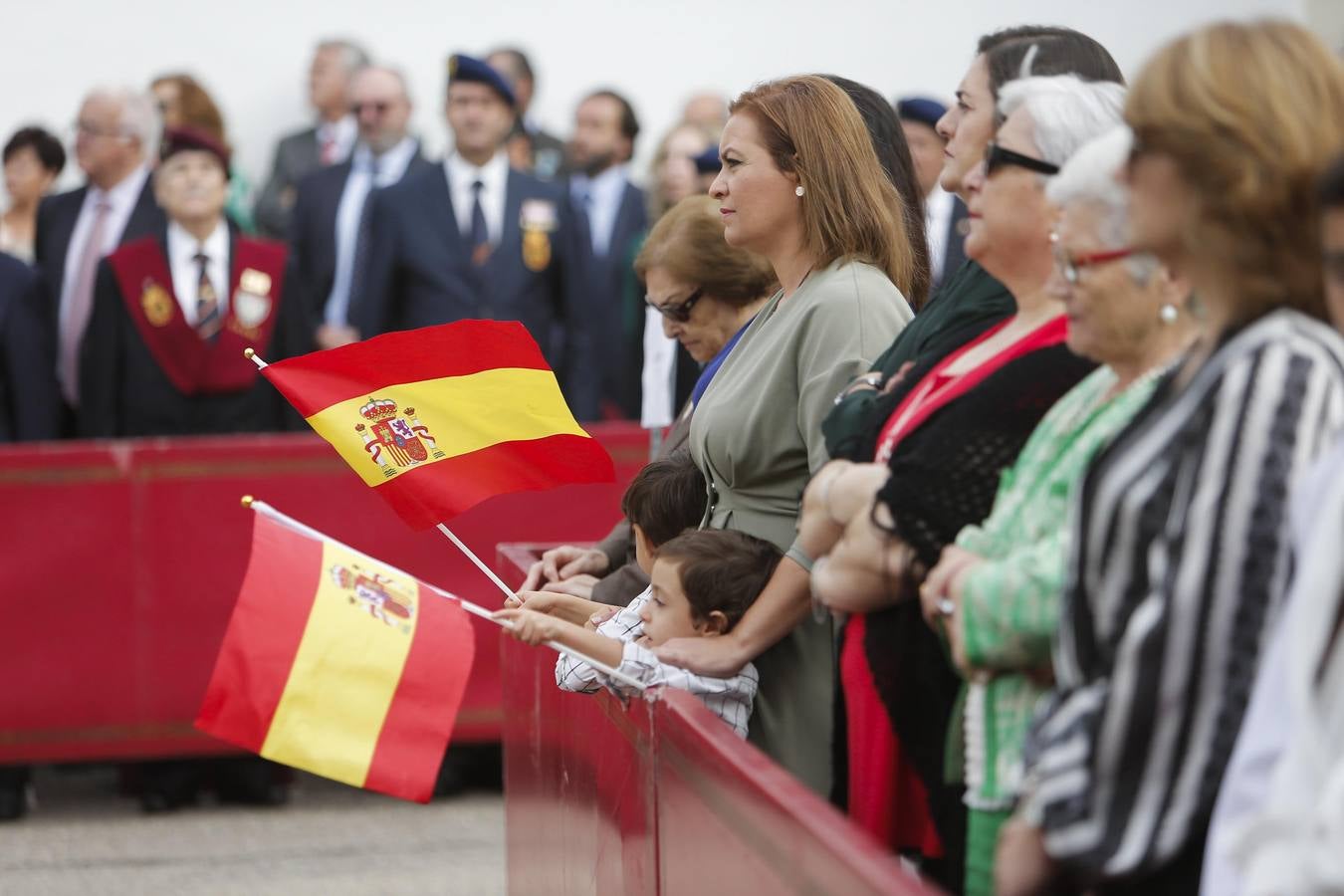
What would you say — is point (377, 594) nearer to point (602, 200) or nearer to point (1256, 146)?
point (1256, 146)

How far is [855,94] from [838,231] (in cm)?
33

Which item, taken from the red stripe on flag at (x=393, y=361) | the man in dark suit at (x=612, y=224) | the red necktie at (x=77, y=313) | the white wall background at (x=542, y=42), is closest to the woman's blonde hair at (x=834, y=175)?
the red stripe on flag at (x=393, y=361)

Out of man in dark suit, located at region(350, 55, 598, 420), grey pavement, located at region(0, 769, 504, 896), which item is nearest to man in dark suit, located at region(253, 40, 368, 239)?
man in dark suit, located at region(350, 55, 598, 420)

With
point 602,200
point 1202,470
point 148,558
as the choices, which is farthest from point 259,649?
point 602,200

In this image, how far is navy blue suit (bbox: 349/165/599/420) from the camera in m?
8.41

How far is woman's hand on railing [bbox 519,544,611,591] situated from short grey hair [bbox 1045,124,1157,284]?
2.18m

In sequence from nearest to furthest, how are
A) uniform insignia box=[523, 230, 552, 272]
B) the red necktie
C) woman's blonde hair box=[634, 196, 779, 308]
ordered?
woman's blonde hair box=[634, 196, 779, 308] → the red necktie → uniform insignia box=[523, 230, 552, 272]

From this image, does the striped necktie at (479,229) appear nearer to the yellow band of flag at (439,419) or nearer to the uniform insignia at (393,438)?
the yellow band of flag at (439,419)

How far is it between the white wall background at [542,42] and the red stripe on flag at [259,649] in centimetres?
834

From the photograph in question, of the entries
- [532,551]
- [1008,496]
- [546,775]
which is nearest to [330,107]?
[532,551]

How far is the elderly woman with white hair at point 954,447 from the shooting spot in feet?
8.70

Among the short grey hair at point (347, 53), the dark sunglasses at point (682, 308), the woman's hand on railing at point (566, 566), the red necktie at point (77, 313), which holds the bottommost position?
the red necktie at point (77, 313)

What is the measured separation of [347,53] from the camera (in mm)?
11039

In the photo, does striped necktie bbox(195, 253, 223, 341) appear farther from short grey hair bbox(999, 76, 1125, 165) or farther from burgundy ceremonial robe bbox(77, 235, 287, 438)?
short grey hair bbox(999, 76, 1125, 165)
